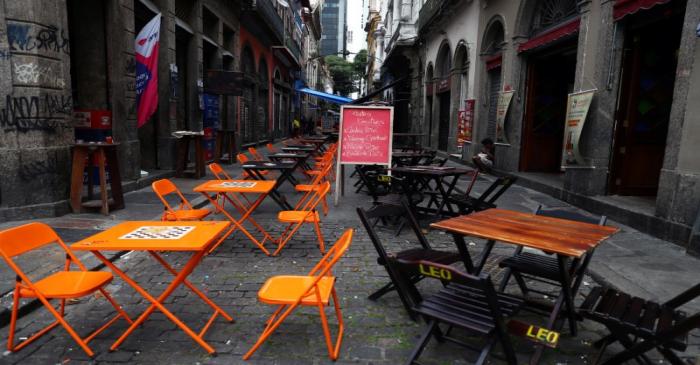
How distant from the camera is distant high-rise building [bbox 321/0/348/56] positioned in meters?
143

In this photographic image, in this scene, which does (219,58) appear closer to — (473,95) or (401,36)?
(473,95)

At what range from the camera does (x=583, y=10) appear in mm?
→ 7953

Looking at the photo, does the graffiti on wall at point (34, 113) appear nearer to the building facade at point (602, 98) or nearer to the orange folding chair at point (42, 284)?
the orange folding chair at point (42, 284)

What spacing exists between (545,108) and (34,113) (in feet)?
35.2

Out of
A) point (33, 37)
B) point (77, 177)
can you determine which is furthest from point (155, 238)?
point (33, 37)

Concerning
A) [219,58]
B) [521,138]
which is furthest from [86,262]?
[219,58]

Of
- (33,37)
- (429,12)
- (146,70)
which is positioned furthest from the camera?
(429,12)

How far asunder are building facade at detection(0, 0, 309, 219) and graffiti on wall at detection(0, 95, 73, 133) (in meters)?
0.01

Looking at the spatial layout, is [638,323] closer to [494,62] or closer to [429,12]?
[494,62]

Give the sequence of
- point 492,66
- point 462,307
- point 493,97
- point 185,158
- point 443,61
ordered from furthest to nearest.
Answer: point 443,61 < point 493,97 < point 492,66 < point 185,158 < point 462,307

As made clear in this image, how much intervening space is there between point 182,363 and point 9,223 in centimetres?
455

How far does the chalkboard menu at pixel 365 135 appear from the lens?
8.16m

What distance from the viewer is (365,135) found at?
8203 millimetres

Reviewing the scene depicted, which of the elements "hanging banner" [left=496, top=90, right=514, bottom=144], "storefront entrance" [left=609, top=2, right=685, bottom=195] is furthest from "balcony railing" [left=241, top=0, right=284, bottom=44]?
"storefront entrance" [left=609, top=2, right=685, bottom=195]
